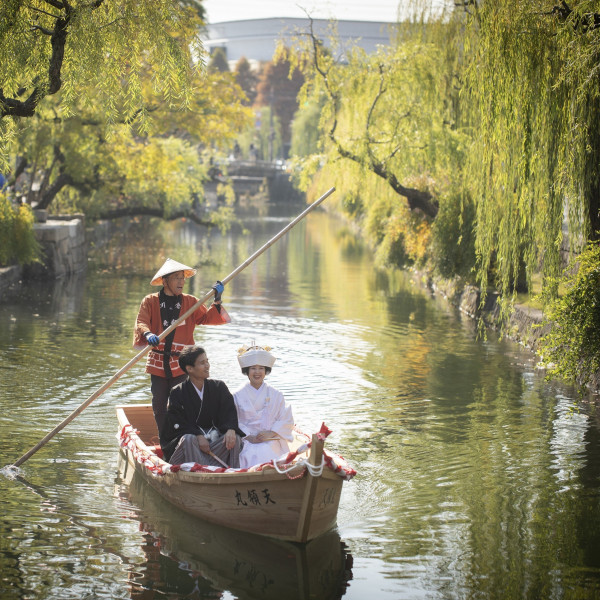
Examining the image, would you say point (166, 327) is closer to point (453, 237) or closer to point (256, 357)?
point (256, 357)

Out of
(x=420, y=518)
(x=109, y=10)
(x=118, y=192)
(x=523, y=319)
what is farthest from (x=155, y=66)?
(x=118, y=192)

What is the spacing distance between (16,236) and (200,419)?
45.5 feet

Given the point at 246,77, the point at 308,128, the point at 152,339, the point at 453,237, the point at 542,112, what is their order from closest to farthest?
1. the point at 152,339
2. the point at 542,112
3. the point at 453,237
4. the point at 308,128
5. the point at 246,77

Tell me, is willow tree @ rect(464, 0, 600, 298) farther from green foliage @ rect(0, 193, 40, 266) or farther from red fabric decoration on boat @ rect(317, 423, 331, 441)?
green foliage @ rect(0, 193, 40, 266)

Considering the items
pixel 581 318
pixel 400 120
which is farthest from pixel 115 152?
pixel 581 318

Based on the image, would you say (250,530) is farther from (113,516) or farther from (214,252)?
(214,252)

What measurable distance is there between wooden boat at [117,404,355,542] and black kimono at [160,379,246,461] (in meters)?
0.30

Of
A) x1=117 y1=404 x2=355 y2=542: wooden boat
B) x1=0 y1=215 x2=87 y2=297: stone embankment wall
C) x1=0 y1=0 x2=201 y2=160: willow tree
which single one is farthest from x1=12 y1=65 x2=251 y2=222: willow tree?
x1=117 y1=404 x2=355 y2=542: wooden boat

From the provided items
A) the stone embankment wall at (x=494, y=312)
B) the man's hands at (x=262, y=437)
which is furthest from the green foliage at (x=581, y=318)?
the man's hands at (x=262, y=437)

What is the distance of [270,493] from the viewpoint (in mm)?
6965

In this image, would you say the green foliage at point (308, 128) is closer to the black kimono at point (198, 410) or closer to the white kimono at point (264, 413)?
the white kimono at point (264, 413)

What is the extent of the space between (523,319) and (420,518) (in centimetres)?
855

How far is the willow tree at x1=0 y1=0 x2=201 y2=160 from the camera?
356 inches

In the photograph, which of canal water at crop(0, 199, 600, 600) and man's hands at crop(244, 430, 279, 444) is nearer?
canal water at crop(0, 199, 600, 600)
